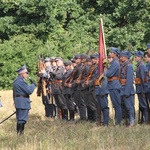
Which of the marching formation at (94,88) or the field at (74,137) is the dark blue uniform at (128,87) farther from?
the field at (74,137)

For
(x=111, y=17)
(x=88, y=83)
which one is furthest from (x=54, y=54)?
(x=88, y=83)

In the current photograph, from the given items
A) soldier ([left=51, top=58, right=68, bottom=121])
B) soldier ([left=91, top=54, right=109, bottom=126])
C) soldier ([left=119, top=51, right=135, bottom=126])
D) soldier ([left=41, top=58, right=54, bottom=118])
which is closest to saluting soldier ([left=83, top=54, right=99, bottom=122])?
soldier ([left=91, top=54, right=109, bottom=126])

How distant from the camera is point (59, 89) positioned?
47.5 feet

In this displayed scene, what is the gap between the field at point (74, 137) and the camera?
8.74 meters

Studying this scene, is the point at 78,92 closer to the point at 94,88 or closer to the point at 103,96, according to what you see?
the point at 94,88

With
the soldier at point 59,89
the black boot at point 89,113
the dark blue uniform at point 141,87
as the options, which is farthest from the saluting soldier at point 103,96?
the soldier at point 59,89

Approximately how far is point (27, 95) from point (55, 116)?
416 cm

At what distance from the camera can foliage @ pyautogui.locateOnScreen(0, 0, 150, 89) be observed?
30.7m

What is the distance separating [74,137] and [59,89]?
4.65 m

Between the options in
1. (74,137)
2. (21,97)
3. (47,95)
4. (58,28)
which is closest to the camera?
(74,137)

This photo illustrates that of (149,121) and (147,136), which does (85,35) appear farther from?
(147,136)

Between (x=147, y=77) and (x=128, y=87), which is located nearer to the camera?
(x=128, y=87)

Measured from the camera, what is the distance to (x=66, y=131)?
35.7ft

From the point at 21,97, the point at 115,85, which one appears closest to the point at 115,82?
the point at 115,85
